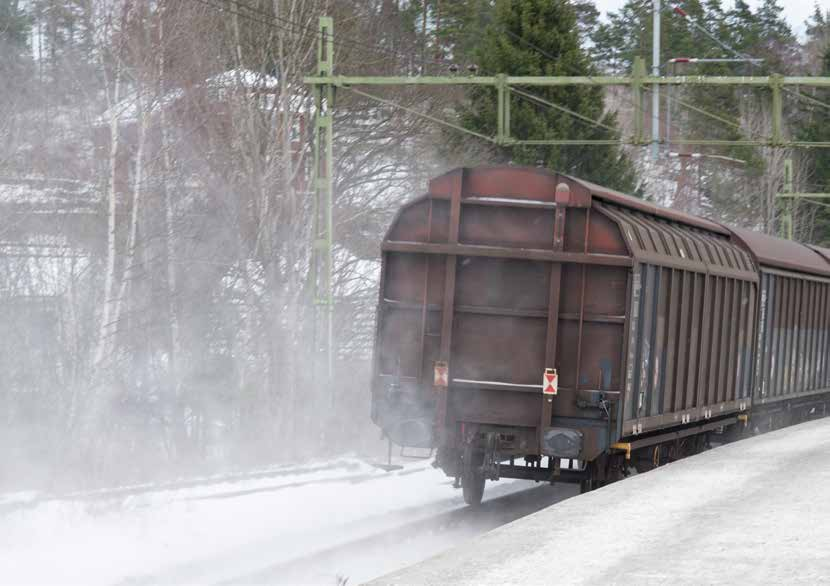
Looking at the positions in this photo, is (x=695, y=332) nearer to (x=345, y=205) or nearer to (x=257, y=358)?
(x=257, y=358)

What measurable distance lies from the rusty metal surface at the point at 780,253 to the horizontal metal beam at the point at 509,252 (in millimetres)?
6282

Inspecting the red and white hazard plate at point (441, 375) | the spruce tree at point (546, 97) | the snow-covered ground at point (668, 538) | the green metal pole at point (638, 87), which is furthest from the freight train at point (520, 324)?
the spruce tree at point (546, 97)

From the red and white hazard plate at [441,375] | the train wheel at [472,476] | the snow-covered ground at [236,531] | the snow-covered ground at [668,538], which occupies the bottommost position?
the snow-covered ground at [236,531]

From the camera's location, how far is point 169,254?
23.2m

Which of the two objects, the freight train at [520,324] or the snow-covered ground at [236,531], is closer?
the snow-covered ground at [236,531]

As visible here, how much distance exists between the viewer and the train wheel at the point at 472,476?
40.7 feet

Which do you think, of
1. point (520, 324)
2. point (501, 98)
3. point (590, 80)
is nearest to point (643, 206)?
point (520, 324)

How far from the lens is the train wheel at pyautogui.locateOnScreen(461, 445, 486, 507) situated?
12398mm

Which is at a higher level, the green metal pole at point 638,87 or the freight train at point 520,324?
the green metal pole at point 638,87

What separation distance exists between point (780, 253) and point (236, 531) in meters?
11.4

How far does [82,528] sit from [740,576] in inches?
242

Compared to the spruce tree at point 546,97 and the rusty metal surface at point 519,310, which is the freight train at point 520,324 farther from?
the spruce tree at point 546,97

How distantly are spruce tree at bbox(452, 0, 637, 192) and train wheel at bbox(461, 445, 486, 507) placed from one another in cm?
1921

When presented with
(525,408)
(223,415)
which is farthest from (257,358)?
(525,408)
